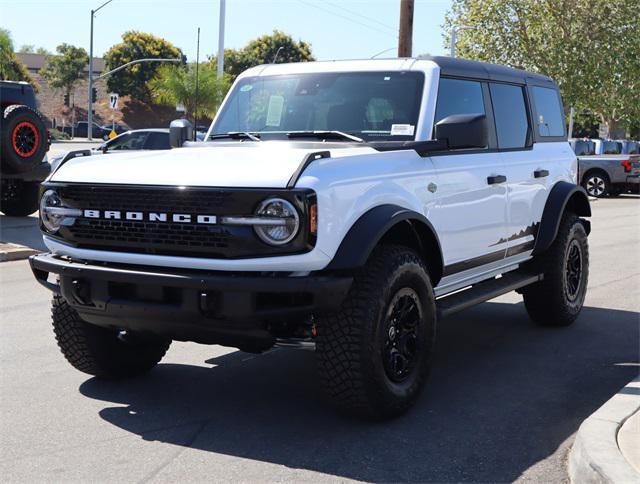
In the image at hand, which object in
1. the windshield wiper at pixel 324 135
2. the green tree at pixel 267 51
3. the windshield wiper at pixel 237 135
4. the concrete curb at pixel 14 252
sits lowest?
the concrete curb at pixel 14 252

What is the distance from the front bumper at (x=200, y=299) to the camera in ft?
14.7

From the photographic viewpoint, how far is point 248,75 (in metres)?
6.89

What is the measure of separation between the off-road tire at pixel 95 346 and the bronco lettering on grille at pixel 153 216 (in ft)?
2.52

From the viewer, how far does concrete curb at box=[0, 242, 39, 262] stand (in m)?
11.8

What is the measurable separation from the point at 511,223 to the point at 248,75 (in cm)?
222

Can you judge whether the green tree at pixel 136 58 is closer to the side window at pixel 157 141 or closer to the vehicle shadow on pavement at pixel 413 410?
the side window at pixel 157 141

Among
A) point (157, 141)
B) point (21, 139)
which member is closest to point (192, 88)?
point (157, 141)

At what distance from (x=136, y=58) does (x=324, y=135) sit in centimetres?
8243

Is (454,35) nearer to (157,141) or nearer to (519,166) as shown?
(157,141)

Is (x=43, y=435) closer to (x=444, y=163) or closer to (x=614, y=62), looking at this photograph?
(x=444, y=163)

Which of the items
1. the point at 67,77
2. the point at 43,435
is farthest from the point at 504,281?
the point at 67,77

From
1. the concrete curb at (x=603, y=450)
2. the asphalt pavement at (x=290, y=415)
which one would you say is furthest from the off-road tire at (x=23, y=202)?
the concrete curb at (x=603, y=450)

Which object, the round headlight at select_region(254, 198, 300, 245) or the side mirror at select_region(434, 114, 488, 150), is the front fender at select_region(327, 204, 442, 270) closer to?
the round headlight at select_region(254, 198, 300, 245)

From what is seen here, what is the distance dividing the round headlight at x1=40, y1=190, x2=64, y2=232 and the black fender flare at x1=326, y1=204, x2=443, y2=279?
5.38 ft
